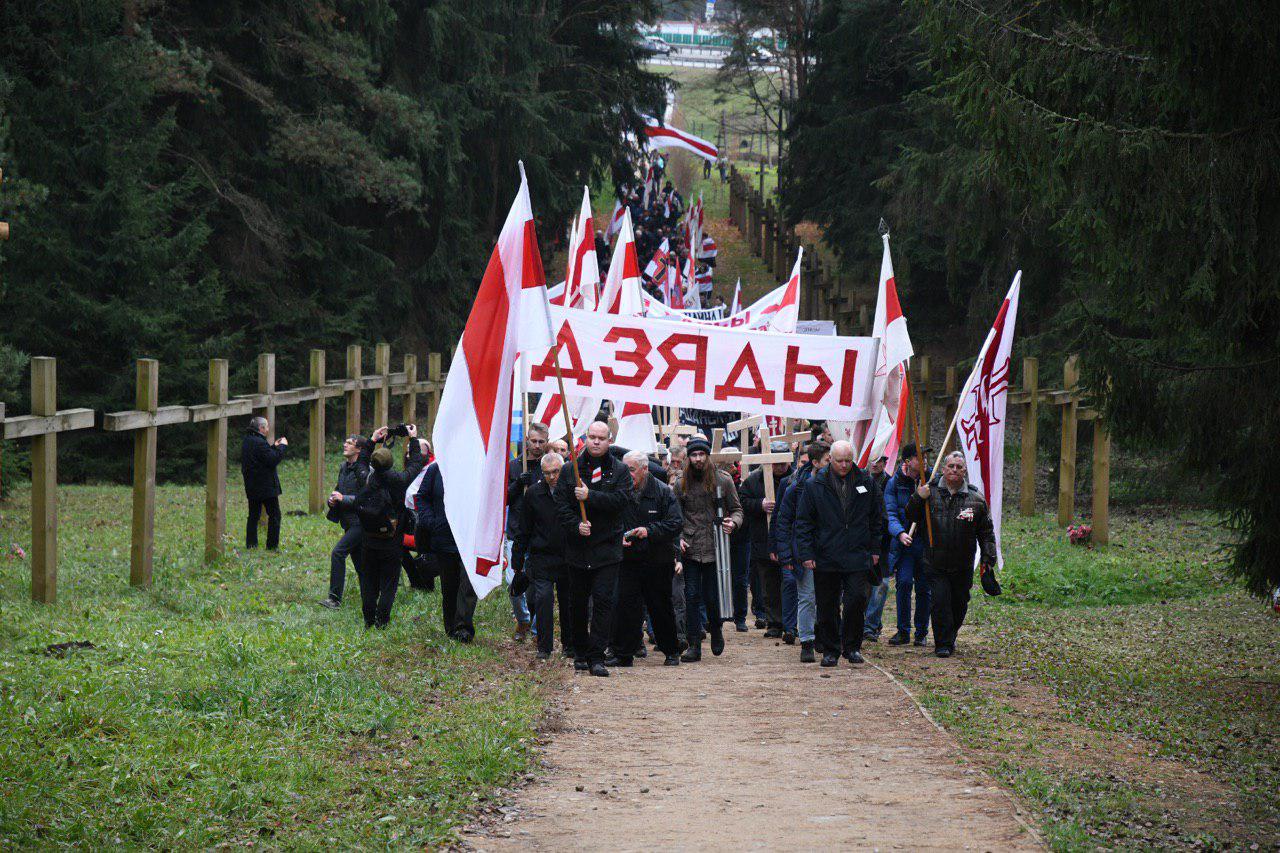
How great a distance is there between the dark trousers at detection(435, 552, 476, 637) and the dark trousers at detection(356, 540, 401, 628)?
0.58 metres

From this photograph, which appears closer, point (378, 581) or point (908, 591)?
point (378, 581)

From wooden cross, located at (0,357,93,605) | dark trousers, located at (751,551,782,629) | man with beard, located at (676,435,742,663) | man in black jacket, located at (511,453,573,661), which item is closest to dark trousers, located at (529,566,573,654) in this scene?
man in black jacket, located at (511,453,573,661)

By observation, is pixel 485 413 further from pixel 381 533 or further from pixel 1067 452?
pixel 1067 452

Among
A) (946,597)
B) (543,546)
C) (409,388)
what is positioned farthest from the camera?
(409,388)

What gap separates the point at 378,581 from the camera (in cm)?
1329

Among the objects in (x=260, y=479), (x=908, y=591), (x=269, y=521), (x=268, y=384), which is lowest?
(x=908, y=591)

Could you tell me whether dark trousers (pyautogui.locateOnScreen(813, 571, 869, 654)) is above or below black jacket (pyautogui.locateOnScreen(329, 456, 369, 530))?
below

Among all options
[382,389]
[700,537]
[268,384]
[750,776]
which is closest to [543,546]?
[700,537]

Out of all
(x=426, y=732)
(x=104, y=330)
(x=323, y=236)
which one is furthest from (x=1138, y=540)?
(x=323, y=236)

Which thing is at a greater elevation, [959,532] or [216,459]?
[216,459]

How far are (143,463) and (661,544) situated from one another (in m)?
5.48

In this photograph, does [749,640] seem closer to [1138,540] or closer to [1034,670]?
[1034,670]

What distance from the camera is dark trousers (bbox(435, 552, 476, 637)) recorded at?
41.3 feet

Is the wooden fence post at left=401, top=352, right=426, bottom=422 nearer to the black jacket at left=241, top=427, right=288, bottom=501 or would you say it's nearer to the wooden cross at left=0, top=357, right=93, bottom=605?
the black jacket at left=241, top=427, right=288, bottom=501
